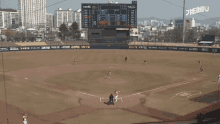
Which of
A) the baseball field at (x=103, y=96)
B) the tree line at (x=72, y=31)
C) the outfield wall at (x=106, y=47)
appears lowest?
the baseball field at (x=103, y=96)

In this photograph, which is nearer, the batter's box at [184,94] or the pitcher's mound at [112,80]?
the batter's box at [184,94]

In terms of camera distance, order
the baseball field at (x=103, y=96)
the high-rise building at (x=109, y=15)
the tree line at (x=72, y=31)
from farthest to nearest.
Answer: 1. the tree line at (x=72, y=31)
2. the high-rise building at (x=109, y=15)
3. the baseball field at (x=103, y=96)

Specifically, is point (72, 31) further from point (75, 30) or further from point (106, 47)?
point (106, 47)

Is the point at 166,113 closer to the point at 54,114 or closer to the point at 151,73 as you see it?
the point at 54,114

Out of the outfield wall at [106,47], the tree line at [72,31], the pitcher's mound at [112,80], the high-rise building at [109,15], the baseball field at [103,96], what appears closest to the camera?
the baseball field at [103,96]

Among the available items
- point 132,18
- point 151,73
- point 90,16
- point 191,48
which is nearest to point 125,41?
point 132,18

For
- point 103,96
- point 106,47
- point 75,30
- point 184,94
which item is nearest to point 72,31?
point 75,30

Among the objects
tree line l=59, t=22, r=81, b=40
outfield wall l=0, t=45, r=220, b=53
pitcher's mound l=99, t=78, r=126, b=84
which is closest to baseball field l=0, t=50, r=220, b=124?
pitcher's mound l=99, t=78, r=126, b=84

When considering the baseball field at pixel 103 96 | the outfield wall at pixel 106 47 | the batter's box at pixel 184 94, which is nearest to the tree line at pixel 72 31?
the outfield wall at pixel 106 47

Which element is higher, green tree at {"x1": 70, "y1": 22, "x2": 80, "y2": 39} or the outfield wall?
green tree at {"x1": 70, "y1": 22, "x2": 80, "y2": 39}

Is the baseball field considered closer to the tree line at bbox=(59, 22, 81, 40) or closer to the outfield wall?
the outfield wall

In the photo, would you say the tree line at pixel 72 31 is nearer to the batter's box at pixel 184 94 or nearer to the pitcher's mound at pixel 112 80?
the pitcher's mound at pixel 112 80
